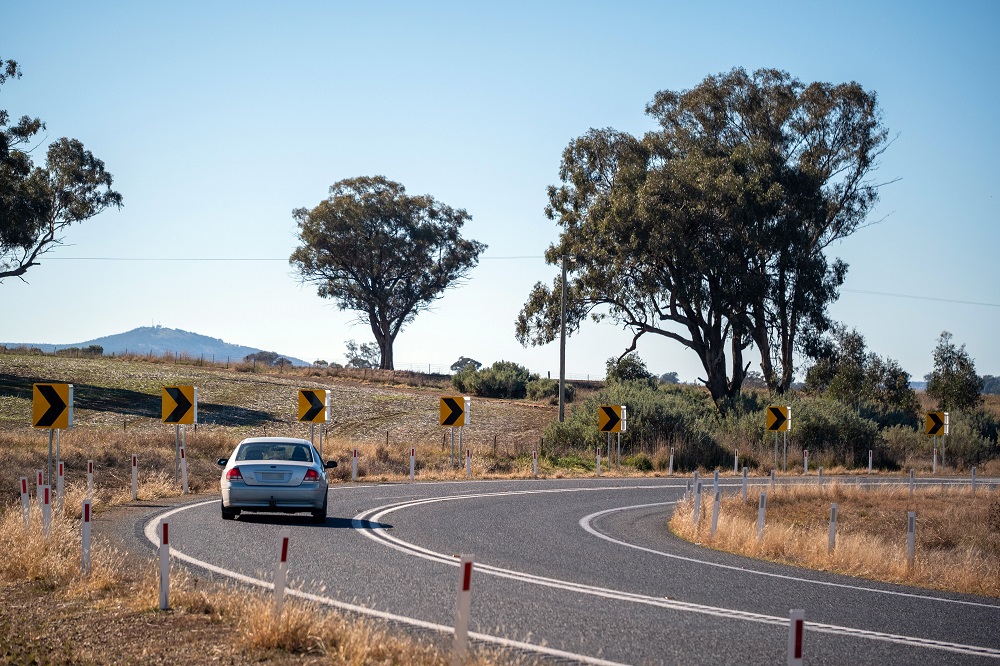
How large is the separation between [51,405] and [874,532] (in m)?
17.5

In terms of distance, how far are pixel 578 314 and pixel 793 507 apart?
1068 inches

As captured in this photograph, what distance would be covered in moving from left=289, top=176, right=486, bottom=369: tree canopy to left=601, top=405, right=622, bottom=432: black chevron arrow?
5265cm

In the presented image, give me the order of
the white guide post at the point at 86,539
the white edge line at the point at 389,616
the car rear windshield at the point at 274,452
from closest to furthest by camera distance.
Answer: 1. the white edge line at the point at 389,616
2. the white guide post at the point at 86,539
3. the car rear windshield at the point at 274,452

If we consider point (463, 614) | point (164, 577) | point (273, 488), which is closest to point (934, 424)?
point (273, 488)

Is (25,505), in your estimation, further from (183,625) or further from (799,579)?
(799,579)

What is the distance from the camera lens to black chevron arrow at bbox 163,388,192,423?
25047 mm

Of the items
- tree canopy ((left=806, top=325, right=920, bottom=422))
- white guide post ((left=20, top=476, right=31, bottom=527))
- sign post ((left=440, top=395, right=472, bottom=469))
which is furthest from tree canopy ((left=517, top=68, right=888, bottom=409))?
white guide post ((left=20, top=476, right=31, bottom=527))

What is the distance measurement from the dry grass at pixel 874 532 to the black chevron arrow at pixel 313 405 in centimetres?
1124

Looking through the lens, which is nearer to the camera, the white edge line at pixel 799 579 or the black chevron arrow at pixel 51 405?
the white edge line at pixel 799 579

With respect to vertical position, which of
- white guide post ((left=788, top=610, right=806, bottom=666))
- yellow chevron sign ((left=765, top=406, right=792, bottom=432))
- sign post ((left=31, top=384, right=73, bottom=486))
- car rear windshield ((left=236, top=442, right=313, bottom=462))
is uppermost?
yellow chevron sign ((left=765, top=406, right=792, bottom=432))

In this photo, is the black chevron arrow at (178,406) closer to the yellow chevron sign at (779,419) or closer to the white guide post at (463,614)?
the yellow chevron sign at (779,419)

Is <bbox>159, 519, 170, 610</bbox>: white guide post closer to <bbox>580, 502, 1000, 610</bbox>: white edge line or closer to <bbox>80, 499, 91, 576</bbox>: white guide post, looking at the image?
<bbox>80, 499, 91, 576</bbox>: white guide post

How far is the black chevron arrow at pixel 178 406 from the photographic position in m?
25.0

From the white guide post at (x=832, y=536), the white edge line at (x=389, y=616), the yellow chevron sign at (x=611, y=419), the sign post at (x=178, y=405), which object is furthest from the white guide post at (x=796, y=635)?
the yellow chevron sign at (x=611, y=419)
